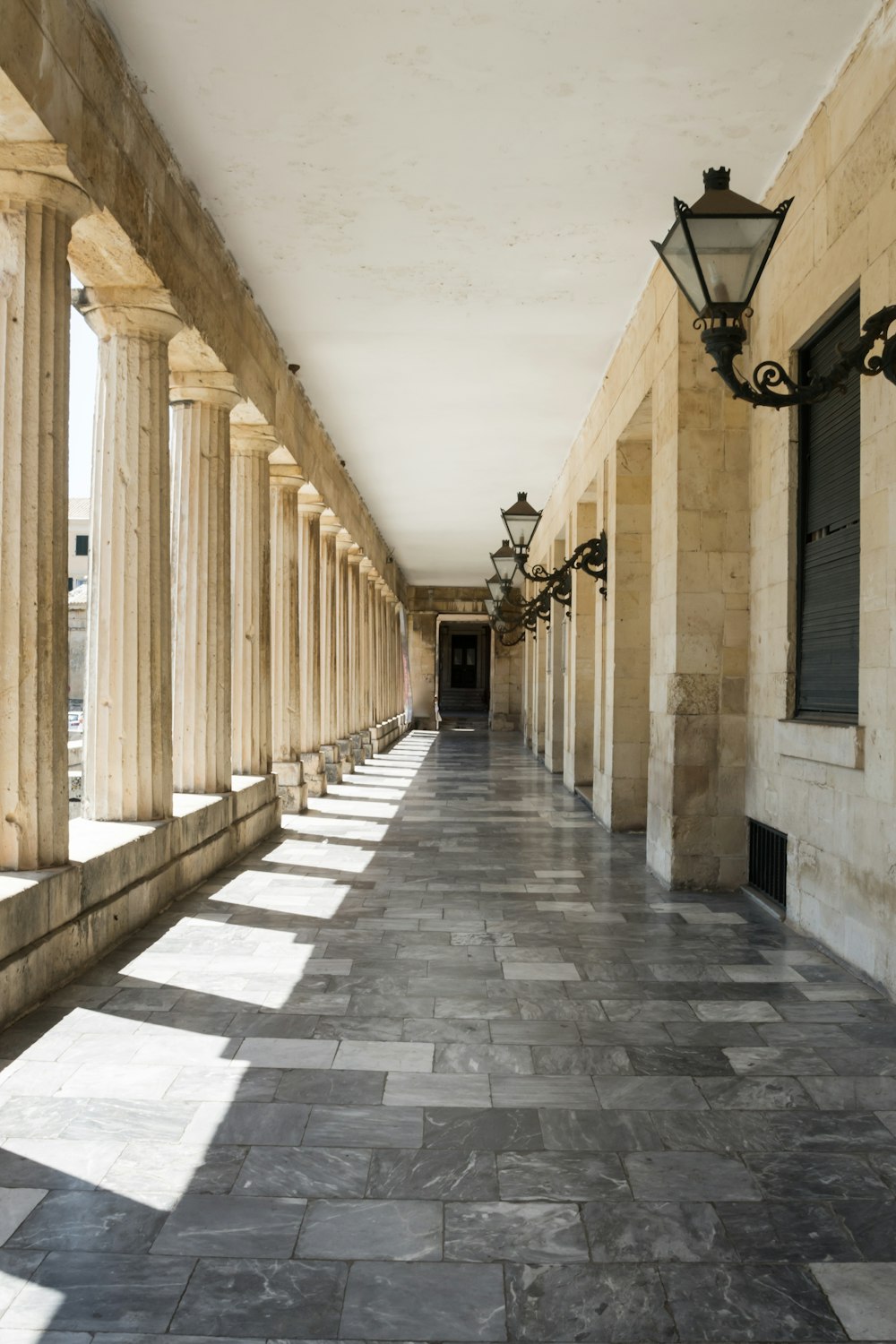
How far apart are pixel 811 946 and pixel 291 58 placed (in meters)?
5.78

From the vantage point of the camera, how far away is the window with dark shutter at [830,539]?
601cm

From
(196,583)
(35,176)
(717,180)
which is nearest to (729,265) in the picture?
(717,180)

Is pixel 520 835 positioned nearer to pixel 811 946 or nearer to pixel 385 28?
pixel 811 946

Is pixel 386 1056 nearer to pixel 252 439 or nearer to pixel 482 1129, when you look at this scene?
pixel 482 1129

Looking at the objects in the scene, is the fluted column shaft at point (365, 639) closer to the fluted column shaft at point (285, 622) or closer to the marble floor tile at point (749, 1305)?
the fluted column shaft at point (285, 622)

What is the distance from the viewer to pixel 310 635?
48.1 feet

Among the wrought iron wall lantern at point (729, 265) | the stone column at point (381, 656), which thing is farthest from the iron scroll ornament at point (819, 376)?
the stone column at point (381, 656)

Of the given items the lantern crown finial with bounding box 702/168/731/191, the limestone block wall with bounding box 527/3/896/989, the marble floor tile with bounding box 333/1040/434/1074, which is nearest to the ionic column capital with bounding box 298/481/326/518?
the limestone block wall with bounding box 527/3/896/989

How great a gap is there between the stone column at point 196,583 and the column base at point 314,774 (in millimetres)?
5275

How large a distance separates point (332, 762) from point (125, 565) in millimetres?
10406

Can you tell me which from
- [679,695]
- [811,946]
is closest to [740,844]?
[679,695]

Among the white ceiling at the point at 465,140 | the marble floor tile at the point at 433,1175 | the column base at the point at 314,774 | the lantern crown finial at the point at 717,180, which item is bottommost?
the marble floor tile at the point at 433,1175

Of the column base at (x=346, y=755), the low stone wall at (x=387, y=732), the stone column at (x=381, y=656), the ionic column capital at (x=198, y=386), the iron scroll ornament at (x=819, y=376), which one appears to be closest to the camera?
the iron scroll ornament at (x=819, y=376)

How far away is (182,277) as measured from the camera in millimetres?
7211
